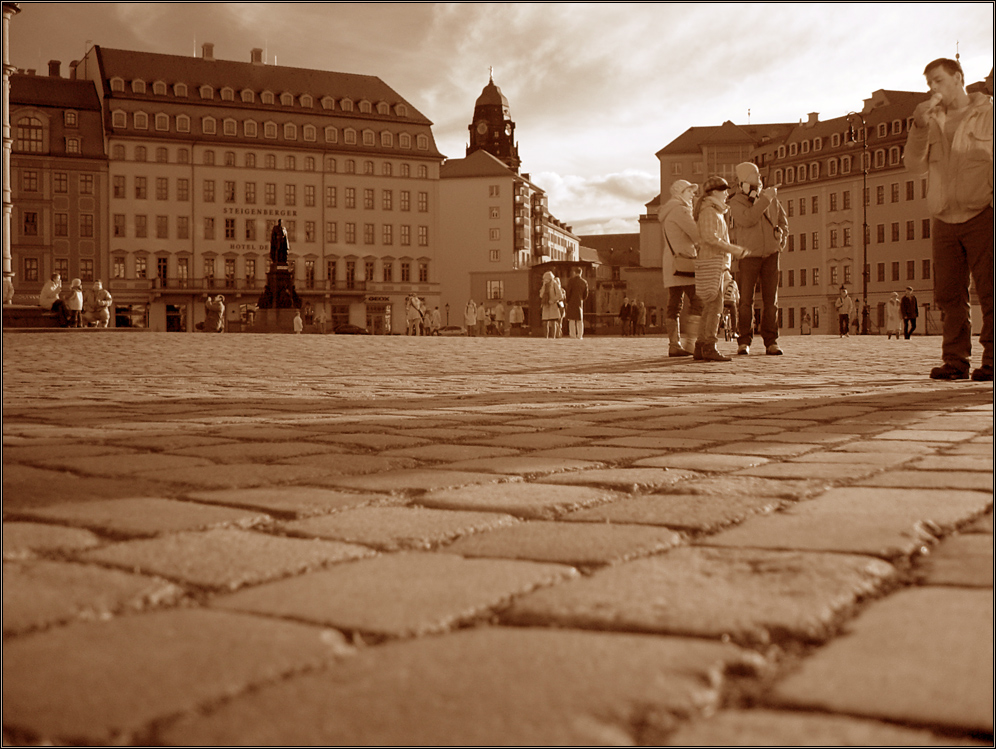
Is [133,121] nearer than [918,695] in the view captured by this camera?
No

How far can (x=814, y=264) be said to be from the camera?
8700 cm

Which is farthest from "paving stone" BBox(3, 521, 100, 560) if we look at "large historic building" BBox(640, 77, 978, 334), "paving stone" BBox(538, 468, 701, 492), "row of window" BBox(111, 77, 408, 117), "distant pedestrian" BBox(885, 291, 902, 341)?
"row of window" BBox(111, 77, 408, 117)

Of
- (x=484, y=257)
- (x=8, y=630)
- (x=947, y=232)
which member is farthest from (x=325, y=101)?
(x=8, y=630)

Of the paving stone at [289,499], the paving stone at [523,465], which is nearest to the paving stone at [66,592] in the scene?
the paving stone at [289,499]

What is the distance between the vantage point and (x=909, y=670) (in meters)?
1.38

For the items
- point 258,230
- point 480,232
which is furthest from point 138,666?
Answer: point 480,232

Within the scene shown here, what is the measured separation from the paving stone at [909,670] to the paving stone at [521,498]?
1.21 metres

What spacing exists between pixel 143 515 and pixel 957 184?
646 centimetres

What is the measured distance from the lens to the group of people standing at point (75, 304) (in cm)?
3001

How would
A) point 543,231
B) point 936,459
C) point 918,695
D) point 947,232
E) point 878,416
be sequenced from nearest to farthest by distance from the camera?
point 918,695 → point 936,459 → point 878,416 → point 947,232 → point 543,231

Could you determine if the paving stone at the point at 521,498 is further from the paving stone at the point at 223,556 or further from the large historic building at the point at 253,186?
the large historic building at the point at 253,186

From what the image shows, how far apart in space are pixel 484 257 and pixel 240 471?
94.9 meters

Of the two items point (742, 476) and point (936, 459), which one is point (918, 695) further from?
point (936, 459)

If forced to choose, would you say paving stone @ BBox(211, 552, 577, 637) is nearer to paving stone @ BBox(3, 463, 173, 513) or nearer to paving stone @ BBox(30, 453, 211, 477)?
paving stone @ BBox(3, 463, 173, 513)
